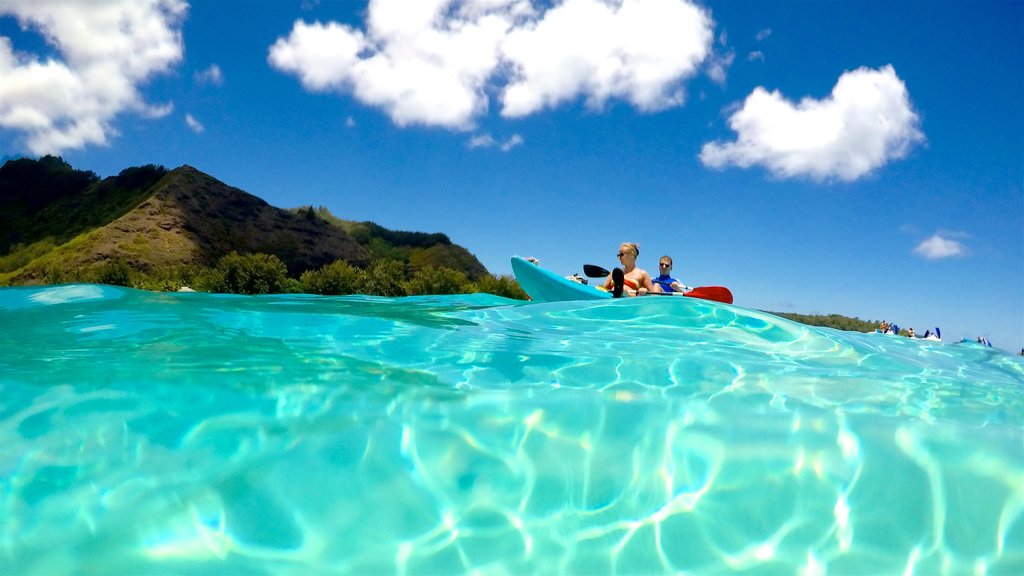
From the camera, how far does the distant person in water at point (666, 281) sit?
25.2 ft

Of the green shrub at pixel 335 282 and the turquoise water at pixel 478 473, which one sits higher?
the green shrub at pixel 335 282

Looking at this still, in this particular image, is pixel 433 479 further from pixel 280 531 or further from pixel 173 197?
pixel 173 197

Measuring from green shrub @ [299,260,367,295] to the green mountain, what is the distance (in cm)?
537

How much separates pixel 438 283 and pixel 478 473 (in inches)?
530

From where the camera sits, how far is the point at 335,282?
14406mm

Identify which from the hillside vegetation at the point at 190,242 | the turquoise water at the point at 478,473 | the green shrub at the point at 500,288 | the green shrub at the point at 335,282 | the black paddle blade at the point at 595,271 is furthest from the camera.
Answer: the green shrub at the point at 500,288

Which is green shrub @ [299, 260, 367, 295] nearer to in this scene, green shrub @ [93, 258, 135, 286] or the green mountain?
green shrub @ [93, 258, 135, 286]

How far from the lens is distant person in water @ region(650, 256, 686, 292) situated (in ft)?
25.2

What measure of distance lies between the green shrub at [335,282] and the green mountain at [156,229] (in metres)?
5.37

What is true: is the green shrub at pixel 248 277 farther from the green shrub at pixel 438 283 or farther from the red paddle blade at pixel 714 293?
the red paddle blade at pixel 714 293

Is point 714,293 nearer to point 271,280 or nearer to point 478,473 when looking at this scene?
point 478,473

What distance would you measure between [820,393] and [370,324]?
10.2 feet

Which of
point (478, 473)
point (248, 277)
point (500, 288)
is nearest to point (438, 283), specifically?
point (500, 288)

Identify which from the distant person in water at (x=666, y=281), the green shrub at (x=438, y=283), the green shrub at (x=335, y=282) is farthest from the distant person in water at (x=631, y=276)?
the green shrub at (x=335, y=282)
